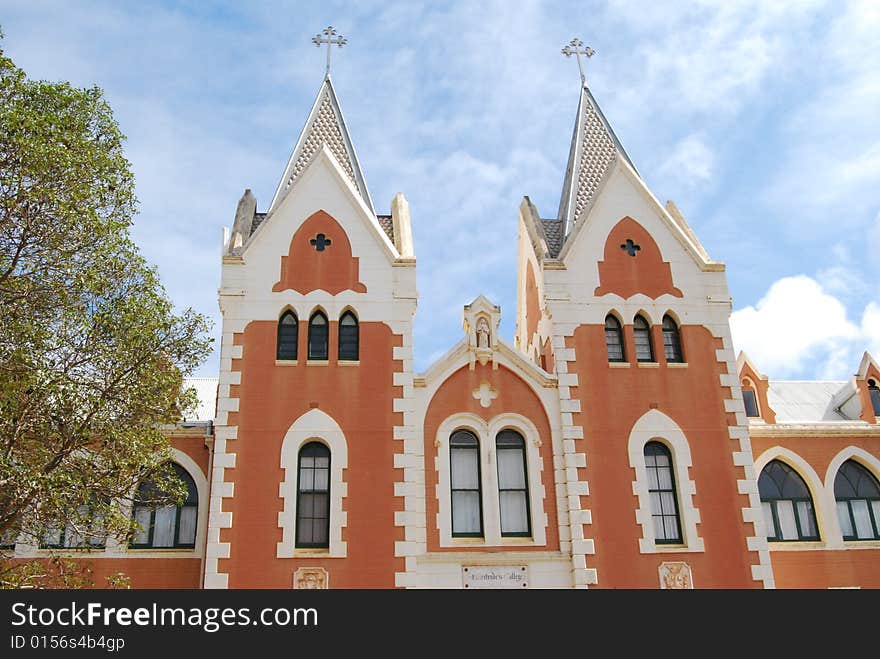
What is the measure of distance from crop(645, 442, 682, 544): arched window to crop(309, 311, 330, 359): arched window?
897 centimetres

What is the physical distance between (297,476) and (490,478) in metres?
4.86

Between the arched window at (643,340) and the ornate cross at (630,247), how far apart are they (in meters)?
2.02

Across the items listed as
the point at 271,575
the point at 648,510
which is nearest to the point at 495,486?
the point at 648,510

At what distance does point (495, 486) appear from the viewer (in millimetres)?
21406

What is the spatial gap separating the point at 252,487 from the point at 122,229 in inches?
285

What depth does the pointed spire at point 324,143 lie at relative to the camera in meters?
26.1

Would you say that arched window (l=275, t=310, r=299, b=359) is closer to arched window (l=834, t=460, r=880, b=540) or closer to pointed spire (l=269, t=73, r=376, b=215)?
pointed spire (l=269, t=73, r=376, b=215)

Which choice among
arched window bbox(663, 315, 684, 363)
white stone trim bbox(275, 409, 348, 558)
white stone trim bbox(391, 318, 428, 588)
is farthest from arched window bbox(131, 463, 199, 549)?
arched window bbox(663, 315, 684, 363)

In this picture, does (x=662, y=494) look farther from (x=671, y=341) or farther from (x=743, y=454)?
(x=671, y=341)

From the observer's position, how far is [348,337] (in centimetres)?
2266

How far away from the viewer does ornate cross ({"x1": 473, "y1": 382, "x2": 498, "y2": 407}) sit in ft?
73.3

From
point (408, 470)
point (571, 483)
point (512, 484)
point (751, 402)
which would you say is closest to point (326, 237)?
point (408, 470)

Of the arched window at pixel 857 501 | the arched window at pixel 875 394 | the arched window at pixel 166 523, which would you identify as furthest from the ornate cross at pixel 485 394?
the arched window at pixel 875 394

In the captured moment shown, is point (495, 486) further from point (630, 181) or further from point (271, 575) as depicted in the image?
point (630, 181)
